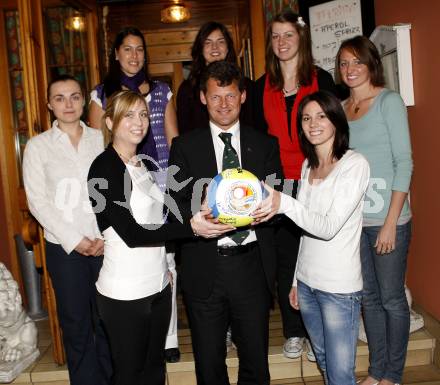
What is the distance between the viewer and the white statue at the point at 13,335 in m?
2.64

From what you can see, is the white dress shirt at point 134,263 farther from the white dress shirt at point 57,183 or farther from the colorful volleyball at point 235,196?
the white dress shirt at point 57,183

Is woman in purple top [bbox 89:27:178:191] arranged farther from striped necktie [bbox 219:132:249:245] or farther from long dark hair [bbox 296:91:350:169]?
long dark hair [bbox 296:91:350:169]

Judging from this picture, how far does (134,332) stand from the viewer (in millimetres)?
1741

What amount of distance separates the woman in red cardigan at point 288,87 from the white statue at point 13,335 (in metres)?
1.53

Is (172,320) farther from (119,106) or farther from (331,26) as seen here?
(331,26)

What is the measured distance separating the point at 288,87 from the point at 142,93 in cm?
73

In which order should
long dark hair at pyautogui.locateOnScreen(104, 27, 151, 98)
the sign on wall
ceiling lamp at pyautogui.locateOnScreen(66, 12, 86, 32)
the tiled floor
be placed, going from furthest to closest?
ceiling lamp at pyautogui.locateOnScreen(66, 12, 86, 32) → the sign on wall → the tiled floor → long dark hair at pyautogui.locateOnScreen(104, 27, 151, 98)

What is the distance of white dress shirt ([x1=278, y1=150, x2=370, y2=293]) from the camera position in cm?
168

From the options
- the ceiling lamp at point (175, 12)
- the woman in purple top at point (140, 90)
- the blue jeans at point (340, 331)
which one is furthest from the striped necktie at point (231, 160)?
the ceiling lamp at point (175, 12)

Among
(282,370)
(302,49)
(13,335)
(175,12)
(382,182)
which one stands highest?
(175,12)

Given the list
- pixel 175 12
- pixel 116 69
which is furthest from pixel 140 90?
pixel 175 12

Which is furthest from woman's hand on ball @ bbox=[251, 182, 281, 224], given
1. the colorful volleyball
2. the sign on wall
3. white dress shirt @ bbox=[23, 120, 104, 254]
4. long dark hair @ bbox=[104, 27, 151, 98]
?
the sign on wall

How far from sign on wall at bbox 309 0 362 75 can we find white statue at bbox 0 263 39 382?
7.61 ft

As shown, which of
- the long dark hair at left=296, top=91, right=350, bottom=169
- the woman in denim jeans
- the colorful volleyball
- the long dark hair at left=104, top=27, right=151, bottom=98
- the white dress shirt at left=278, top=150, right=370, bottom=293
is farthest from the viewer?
the long dark hair at left=104, top=27, right=151, bottom=98
